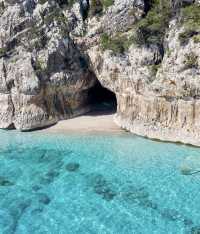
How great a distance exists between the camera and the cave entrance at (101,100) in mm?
32719

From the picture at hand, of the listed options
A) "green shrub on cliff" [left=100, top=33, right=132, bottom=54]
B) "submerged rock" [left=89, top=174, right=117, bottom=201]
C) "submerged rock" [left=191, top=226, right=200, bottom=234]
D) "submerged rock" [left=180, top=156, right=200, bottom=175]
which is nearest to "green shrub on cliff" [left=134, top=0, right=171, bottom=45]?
"green shrub on cliff" [left=100, top=33, right=132, bottom=54]

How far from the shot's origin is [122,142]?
2556 cm

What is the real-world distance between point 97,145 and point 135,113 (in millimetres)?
4074

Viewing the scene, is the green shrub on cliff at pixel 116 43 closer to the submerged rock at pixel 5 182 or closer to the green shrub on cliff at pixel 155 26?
the green shrub on cliff at pixel 155 26

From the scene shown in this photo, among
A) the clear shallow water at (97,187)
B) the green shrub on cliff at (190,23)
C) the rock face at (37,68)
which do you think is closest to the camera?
the clear shallow water at (97,187)

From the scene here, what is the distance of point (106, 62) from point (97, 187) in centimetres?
1183

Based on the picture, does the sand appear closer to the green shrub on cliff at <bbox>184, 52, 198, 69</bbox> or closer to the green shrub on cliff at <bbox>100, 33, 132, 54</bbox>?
the green shrub on cliff at <bbox>100, 33, 132, 54</bbox>

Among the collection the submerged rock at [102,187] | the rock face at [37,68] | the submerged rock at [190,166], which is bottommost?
the submerged rock at [102,187]

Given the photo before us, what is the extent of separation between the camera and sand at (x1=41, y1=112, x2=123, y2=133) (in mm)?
28312

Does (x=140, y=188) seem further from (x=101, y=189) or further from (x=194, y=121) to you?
(x=194, y=121)

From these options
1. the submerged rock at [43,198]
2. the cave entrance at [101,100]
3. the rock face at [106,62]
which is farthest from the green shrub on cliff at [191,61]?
the submerged rock at [43,198]

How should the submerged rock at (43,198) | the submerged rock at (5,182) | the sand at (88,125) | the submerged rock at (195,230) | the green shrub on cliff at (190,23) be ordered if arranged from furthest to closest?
1. the sand at (88,125)
2. the green shrub on cliff at (190,23)
3. the submerged rock at (5,182)
4. the submerged rock at (43,198)
5. the submerged rock at (195,230)

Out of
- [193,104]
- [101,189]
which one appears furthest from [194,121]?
[101,189]

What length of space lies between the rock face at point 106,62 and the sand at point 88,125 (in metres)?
0.76
